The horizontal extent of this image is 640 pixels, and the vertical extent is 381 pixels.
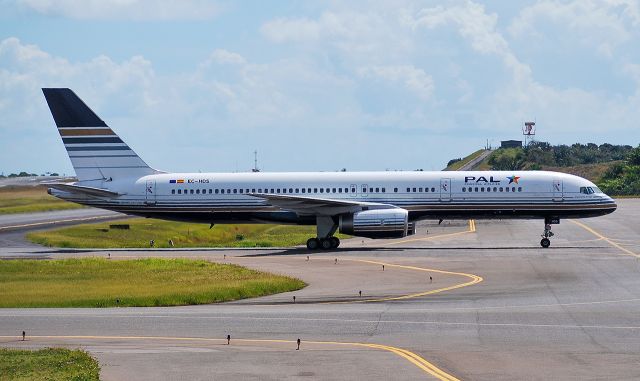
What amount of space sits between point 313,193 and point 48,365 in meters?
38.0

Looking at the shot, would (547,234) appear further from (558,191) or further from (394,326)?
(394,326)

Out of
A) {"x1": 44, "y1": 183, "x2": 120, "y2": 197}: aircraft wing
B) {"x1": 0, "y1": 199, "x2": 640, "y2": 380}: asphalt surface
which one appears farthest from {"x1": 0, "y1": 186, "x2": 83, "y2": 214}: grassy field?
{"x1": 0, "y1": 199, "x2": 640, "y2": 380}: asphalt surface

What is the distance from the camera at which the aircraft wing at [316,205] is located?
5662 cm

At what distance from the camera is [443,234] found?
72.1 meters

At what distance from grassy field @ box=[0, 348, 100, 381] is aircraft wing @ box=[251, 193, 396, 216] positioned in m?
32.9

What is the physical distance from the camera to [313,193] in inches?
2350

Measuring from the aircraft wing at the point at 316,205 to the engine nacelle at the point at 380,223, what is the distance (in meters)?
1.00

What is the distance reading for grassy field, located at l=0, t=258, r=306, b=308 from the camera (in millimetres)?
35281

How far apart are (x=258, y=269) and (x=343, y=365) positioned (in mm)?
23256

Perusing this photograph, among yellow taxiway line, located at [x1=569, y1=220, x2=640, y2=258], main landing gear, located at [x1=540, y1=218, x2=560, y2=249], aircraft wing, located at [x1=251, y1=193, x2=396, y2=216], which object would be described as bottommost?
yellow taxiway line, located at [x1=569, y1=220, x2=640, y2=258]

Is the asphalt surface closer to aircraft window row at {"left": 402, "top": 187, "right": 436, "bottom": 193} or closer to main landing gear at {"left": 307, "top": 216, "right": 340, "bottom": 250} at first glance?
main landing gear at {"left": 307, "top": 216, "right": 340, "bottom": 250}

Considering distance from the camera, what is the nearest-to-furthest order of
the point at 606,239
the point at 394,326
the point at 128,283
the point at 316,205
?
the point at 394,326 → the point at 128,283 → the point at 316,205 → the point at 606,239

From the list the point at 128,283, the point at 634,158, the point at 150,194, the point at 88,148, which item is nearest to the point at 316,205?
the point at 150,194

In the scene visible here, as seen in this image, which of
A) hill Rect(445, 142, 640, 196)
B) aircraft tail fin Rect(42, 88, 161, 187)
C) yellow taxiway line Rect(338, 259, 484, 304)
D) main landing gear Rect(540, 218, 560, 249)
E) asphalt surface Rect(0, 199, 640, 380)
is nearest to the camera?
asphalt surface Rect(0, 199, 640, 380)
